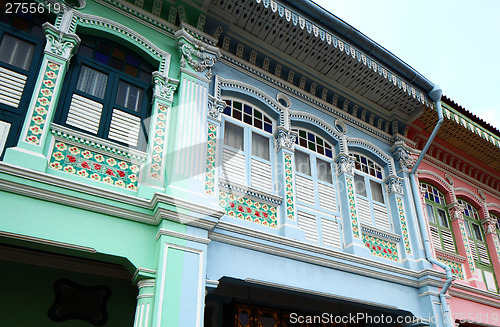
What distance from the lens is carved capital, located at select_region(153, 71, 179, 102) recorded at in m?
5.97

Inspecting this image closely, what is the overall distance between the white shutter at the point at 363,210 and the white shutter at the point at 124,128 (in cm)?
400

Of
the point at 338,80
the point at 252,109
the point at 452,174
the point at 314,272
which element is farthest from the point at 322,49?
the point at 452,174

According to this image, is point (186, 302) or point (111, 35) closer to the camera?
point (186, 302)

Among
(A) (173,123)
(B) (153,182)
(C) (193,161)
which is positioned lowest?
(B) (153,182)

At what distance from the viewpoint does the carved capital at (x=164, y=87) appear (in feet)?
19.6

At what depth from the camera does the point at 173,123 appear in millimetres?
5816

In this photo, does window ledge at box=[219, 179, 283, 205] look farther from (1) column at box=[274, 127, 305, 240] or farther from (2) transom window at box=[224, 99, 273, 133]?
(2) transom window at box=[224, 99, 273, 133]

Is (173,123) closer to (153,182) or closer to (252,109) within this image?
(153,182)

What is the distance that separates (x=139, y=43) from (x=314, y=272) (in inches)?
163

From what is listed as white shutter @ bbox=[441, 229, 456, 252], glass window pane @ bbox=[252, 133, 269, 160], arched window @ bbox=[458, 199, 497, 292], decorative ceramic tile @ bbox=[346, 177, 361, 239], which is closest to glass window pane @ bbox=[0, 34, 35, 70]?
glass window pane @ bbox=[252, 133, 269, 160]

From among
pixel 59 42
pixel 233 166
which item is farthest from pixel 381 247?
pixel 59 42

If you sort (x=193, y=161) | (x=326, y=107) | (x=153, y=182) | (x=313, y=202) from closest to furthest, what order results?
(x=153, y=182) → (x=193, y=161) → (x=313, y=202) → (x=326, y=107)

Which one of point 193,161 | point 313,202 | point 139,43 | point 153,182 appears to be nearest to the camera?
point 153,182

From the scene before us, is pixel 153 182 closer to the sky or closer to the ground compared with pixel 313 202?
closer to the ground
